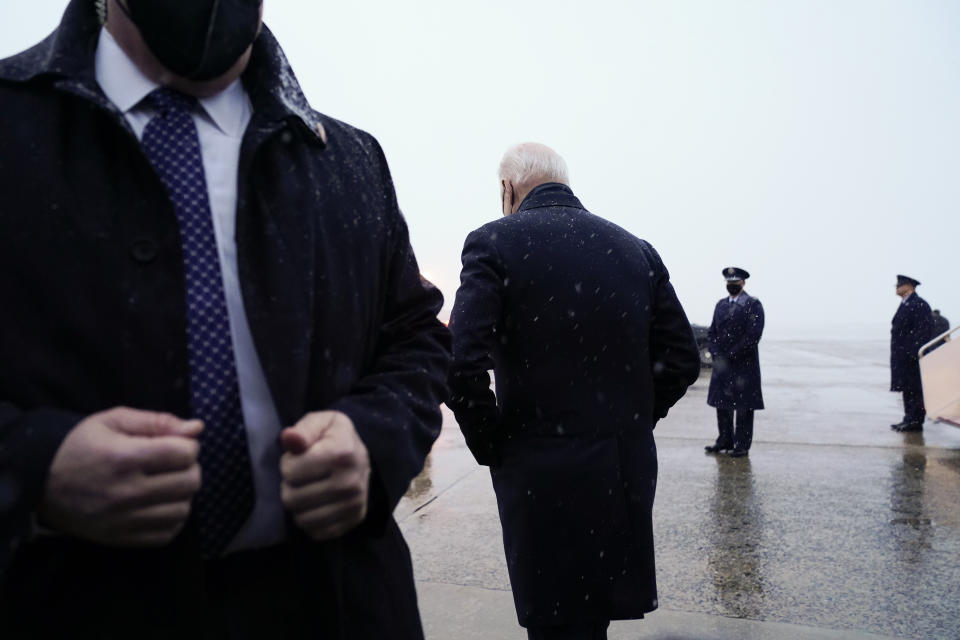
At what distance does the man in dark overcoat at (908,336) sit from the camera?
9141mm

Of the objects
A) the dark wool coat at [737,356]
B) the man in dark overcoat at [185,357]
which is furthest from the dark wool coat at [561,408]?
the dark wool coat at [737,356]

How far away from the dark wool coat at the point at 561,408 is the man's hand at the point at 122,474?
1.61 m

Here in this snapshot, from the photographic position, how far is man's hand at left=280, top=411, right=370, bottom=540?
0.92m

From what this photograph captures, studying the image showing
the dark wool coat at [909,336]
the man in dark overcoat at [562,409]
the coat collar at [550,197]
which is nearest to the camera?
the man in dark overcoat at [562,409]

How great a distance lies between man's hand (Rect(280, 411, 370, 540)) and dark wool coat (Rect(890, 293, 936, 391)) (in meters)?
9.82

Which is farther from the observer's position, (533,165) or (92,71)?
(533,165)

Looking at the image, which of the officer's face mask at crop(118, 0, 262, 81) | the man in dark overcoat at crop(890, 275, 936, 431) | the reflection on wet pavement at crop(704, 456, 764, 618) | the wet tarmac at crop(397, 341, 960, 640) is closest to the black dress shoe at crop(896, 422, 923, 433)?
the man in dark overcoat at crop(890, 275, 936, 431)

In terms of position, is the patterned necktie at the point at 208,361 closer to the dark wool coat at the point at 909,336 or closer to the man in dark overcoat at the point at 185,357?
the man in dark overcoat at the point at 185,357

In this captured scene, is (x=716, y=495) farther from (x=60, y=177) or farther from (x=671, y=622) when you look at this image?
(x=60, y=177)

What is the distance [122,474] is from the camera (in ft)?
2.76

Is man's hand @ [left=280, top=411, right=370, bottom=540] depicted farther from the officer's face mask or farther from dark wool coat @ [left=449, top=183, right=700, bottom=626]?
dark wool coat @ [left=449, top=183, right=700, bottom=626]

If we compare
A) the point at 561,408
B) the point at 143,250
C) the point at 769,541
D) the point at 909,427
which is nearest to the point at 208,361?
the point at 143,250

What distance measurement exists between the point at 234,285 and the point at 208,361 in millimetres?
117

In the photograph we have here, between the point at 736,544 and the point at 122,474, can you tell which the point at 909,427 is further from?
Result: the point at 122,474
